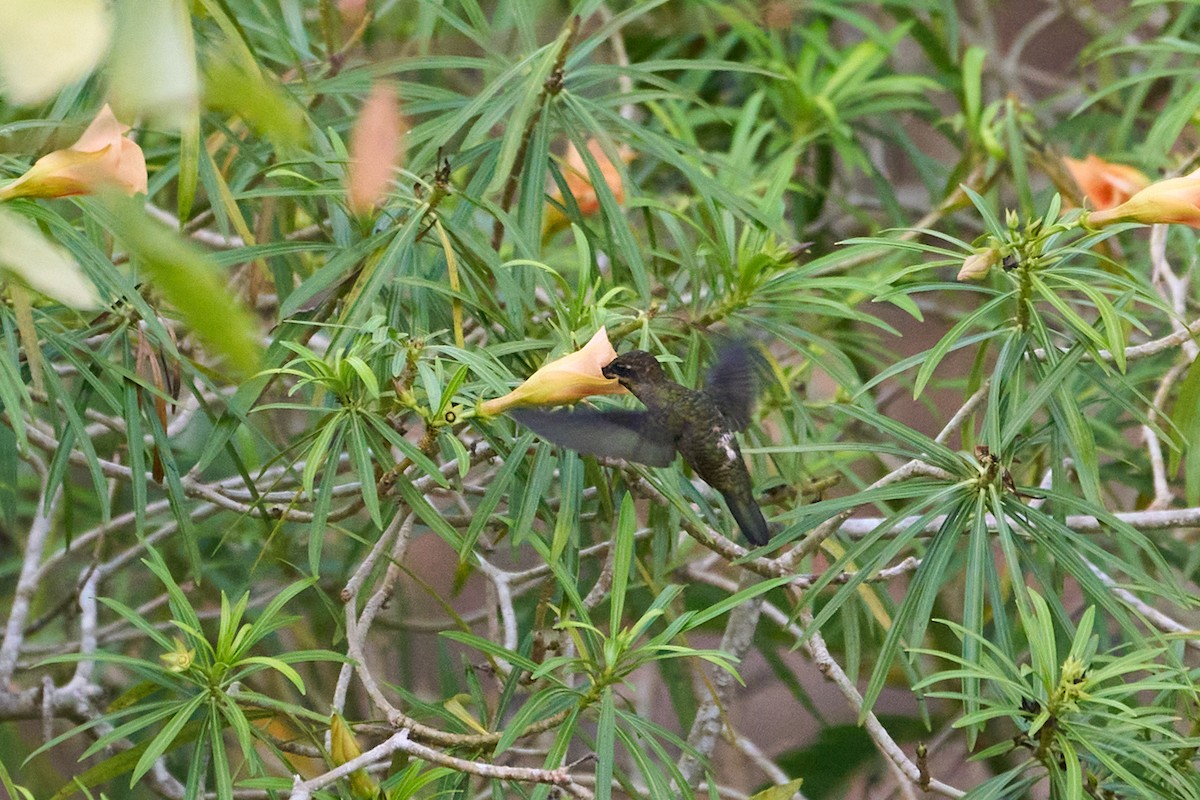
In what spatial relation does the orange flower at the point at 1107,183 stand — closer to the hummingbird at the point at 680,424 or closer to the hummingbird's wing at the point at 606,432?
the hummingbird at the point at 680,424

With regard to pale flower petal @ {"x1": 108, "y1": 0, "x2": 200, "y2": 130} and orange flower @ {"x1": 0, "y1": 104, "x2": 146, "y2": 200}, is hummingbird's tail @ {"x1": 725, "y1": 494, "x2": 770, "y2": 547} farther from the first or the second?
pale flower petal @ {"x1": 108, "y1": 0, "x2": 200, "y2": 130}

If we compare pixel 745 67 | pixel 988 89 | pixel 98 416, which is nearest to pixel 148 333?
pixel 98 416

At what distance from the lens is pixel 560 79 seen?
41.9 inches

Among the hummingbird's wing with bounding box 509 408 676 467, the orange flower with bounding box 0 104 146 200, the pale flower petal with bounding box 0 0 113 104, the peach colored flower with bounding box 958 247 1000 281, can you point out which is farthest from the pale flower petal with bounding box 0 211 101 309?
the peach colored flower with bounding box 958 247 1000 281

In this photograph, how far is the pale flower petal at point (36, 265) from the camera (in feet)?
0.76

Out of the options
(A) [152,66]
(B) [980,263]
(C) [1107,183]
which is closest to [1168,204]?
(B) [980,263]

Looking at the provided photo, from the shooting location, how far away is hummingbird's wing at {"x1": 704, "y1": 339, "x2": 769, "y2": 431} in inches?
41.2

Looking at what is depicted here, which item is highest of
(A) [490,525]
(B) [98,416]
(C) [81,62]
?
(C) [81,62]

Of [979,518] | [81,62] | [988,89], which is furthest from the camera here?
[988,89]

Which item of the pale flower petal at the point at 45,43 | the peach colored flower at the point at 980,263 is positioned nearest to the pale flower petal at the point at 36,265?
the pale flower petal at the point at 45,43

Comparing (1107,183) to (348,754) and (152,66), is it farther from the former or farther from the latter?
(152,66)

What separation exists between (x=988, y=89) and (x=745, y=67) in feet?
3.94

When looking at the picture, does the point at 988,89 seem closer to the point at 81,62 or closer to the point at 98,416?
the point at 98,416

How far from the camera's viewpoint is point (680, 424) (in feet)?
3.18
